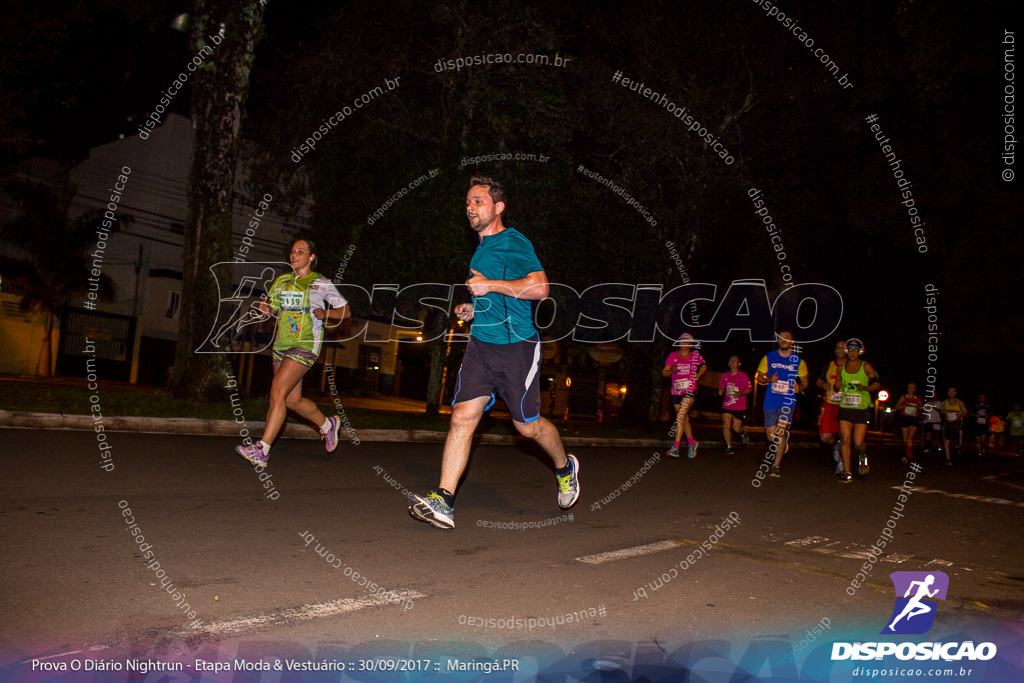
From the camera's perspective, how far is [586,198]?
18.0m

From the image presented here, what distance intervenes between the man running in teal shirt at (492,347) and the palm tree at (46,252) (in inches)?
1038

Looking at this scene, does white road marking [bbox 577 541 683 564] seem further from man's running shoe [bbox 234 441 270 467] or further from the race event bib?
the race event bib

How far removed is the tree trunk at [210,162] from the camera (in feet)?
43.5

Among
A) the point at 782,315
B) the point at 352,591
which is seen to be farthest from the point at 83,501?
the point at 782,315

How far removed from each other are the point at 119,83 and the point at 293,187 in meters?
19.5

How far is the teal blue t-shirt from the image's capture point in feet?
17.3

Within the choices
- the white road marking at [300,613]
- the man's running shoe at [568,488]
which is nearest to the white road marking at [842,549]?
the man's running shoe at [568,488]

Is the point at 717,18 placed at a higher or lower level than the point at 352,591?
higher

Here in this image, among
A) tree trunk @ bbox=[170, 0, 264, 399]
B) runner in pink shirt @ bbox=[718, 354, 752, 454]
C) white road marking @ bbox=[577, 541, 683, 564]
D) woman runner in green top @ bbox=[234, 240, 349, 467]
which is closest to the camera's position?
white road marking @ bbox=[577, 541, 683, 564]

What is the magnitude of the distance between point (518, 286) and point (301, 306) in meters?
3.06

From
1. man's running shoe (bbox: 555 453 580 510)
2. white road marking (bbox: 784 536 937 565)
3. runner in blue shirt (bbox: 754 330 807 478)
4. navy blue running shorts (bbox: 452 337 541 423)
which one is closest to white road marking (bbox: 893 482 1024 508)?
runner in blue shirt (bbox: 754 330 807 478)

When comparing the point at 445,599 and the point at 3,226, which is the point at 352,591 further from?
the point at 3,226

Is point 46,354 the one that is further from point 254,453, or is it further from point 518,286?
point 518,286

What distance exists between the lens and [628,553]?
5121mm
